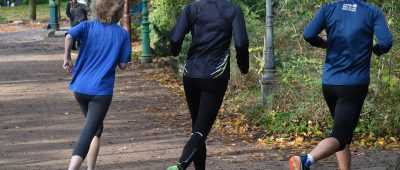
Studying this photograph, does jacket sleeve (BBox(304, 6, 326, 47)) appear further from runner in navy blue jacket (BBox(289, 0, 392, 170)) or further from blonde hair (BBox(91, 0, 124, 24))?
blonde hair (BBox(91, 0, 124, 24))

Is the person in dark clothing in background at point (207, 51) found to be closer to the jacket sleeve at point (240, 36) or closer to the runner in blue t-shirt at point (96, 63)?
the jacket sleeve at point (240, 36)

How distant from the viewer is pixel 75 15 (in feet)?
83.6

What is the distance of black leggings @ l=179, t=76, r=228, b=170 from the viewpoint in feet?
25.1

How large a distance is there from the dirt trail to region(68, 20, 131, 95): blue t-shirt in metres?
1.81

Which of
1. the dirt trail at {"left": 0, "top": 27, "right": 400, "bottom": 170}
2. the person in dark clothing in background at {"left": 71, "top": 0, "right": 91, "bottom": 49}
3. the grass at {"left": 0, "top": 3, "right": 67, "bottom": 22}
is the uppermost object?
the dirt trail at {"left": 0, "top": 27, "right": 400, "bottom": 170}

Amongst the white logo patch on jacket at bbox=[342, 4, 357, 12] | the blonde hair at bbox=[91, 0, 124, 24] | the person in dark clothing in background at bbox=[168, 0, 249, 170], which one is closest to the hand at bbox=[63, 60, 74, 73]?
the blonde hair at bbox=[91, 0, 124, 24]

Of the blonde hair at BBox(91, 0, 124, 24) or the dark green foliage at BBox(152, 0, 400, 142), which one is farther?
the dark green foliage at BBox(152, 0, 400, 142)

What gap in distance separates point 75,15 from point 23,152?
15.4 m

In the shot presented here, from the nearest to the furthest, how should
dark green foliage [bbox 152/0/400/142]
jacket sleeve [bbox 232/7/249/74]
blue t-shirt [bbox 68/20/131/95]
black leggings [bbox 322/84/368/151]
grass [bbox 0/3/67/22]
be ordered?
black leggings [bbox 322/84/368/151], jacket sleeve [bbox 232/7/249/74], blue t-shirt [bbox 68/20/131/95], dark green foliage [bbox 152/0/400/142], grass [bbox 0/3/67/22]

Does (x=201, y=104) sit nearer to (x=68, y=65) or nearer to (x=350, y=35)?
(x=68, y=65)

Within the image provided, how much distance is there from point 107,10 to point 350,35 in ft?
6.35

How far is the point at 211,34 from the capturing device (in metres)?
7.54

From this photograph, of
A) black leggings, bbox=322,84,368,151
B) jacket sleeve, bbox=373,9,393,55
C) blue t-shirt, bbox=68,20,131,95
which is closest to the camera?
jacket sleeve, bbox=373,9,393,55

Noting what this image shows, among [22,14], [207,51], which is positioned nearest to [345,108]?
[207,51]
